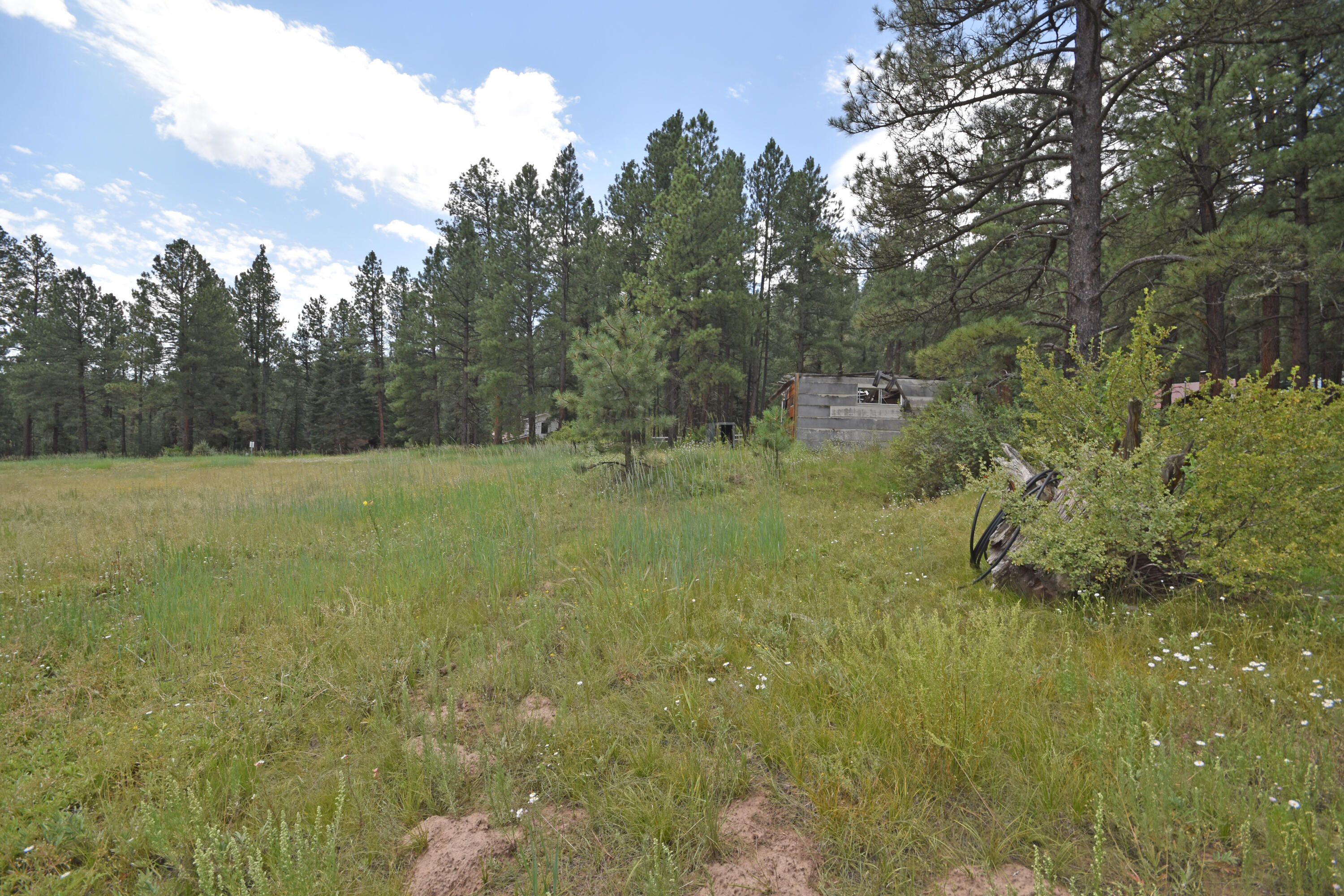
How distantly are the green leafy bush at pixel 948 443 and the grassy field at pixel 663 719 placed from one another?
3010mm

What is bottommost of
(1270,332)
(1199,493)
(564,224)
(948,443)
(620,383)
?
(1199,493)

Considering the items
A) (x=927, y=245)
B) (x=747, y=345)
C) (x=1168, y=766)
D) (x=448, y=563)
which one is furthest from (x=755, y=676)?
(x=747, y=345)

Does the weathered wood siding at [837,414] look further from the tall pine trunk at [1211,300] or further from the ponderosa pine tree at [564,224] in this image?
the ponderosa pine tree at [564,224]

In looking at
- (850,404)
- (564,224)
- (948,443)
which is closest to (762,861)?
(948,443)

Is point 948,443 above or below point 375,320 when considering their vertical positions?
below

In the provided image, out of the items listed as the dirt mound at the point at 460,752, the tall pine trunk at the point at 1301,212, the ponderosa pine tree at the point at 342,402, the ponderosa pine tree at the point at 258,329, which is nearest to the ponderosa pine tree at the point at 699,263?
the tall pine trunk at the point at 1301,212

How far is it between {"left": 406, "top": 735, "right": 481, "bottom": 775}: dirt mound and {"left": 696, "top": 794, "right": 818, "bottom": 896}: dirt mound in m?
1.11

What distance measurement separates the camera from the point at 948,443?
7586mm

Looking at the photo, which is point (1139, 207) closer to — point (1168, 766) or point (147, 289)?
point (1168, 766)

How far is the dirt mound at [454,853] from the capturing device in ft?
5.39

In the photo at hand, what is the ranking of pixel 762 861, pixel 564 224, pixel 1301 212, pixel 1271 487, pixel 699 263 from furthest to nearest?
pixel 564 224, pixel 699 263, pixel 1301 212, pixel 1271 487, pixel 762 861

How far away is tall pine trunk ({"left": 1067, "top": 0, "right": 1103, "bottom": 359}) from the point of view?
6945 millimetres

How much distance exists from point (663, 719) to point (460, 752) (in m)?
0.94

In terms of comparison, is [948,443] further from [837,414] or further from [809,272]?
[809,272]
